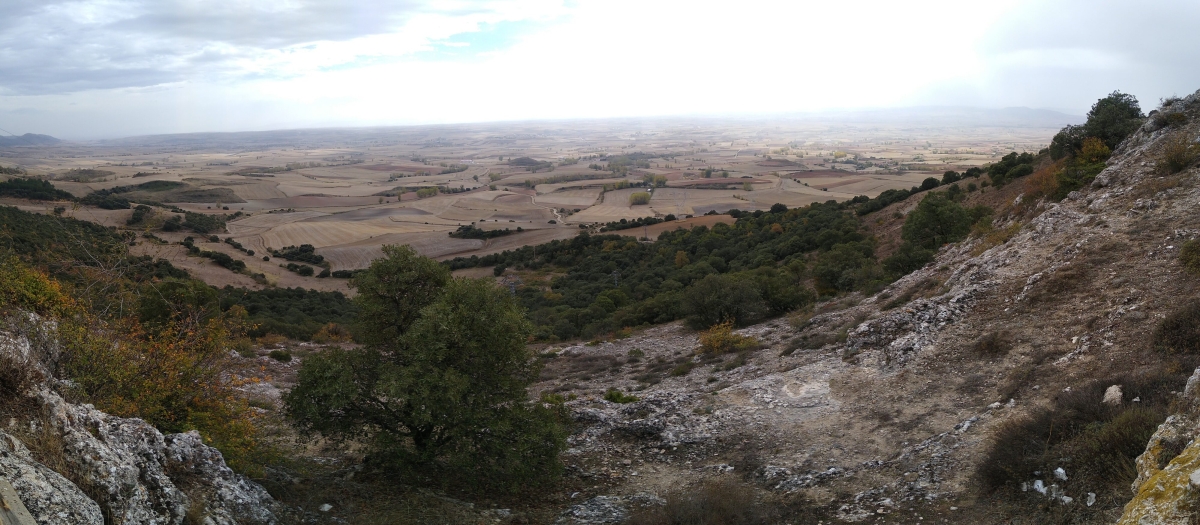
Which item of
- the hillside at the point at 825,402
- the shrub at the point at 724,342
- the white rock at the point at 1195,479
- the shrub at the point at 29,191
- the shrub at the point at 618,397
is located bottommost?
the shrub at the point at 618,397

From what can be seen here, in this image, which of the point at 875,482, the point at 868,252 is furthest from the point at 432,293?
the point at 868,252

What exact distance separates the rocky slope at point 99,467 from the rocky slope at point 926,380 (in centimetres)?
581

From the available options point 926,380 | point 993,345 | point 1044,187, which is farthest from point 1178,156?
point 926,380

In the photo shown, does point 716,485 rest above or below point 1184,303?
below

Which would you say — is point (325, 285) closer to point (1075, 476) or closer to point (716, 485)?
point (716, 485)

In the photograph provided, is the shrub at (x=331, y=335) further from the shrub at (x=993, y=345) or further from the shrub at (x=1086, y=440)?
the shrub at (x=1086, y=440)

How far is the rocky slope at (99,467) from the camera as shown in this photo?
5.72 meters

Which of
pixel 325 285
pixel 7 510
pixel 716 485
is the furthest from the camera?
pixel 325 285

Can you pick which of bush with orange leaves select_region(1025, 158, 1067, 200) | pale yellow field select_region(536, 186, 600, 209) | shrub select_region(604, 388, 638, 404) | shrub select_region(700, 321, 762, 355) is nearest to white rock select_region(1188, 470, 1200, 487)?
shrub select_region(604, 388, 638, 404)

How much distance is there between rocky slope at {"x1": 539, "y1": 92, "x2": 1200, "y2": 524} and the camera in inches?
386

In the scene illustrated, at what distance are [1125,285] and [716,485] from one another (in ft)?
38.2

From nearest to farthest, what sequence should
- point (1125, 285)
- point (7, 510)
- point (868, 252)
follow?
point (7, 510), point (1125, 285), point (868, 252)

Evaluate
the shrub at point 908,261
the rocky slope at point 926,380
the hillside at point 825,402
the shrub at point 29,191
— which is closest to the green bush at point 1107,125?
the hillside at point 825,402

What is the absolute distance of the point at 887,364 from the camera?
15320mm
